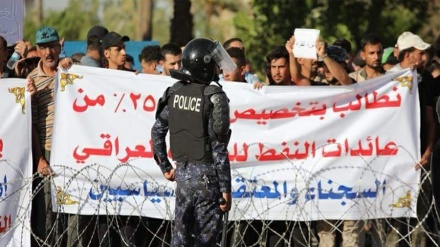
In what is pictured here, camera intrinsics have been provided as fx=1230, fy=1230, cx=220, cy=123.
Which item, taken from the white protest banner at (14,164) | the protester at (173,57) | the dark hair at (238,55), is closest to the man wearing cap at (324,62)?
the dark hair at (238,55)

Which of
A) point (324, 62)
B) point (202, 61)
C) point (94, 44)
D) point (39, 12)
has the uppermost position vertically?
point (39, 12)

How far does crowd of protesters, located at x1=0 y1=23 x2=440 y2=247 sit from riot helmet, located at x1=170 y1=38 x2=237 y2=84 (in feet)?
6.27

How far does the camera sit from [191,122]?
367 inches

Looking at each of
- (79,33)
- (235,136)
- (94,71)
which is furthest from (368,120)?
(79,33)

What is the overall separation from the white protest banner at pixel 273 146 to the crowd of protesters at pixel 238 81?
15 cm

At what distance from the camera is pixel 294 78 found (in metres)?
11.7

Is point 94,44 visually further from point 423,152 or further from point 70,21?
point 70,21

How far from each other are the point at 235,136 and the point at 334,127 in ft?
3.05

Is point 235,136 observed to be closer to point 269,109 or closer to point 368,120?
point 269,109

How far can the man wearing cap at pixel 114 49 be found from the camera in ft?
38.4

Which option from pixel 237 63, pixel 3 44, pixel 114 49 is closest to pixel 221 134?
pixel 237 63

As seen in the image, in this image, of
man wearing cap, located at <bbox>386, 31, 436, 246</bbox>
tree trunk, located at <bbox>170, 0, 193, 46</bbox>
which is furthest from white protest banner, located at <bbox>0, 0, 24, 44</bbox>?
tree trunk, located at <bbox>170, 0, 193, 46</bbox>

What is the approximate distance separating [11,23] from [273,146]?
2.93 meters

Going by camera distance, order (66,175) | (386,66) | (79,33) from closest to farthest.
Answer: (66,175)
(386,66)
(79,33)
